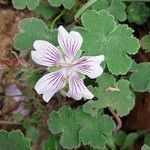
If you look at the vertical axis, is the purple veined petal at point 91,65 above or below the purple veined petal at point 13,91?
above

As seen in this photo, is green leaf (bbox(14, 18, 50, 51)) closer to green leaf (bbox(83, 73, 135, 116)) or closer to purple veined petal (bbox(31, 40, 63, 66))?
purple veined petal (bbox(31, 40, 63, 66))

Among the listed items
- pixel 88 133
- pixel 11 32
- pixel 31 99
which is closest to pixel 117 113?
pixel 88 133

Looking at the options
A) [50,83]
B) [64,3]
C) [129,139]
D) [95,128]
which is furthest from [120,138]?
[64,3]

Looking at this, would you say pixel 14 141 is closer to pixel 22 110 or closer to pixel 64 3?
pixel 22 110

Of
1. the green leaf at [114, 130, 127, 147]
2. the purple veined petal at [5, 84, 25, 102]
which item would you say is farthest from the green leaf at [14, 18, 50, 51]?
the green leaf at [114, 130, 127, 147]

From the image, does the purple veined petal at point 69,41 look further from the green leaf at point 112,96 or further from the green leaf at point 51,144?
the green leaf at point 51,144

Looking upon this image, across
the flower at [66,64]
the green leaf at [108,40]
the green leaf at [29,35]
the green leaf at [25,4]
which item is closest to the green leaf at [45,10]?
the green leaf at [25,4]

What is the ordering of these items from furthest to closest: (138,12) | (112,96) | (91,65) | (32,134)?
(138,12)
(32,134)
(112,96)
(91,65)
